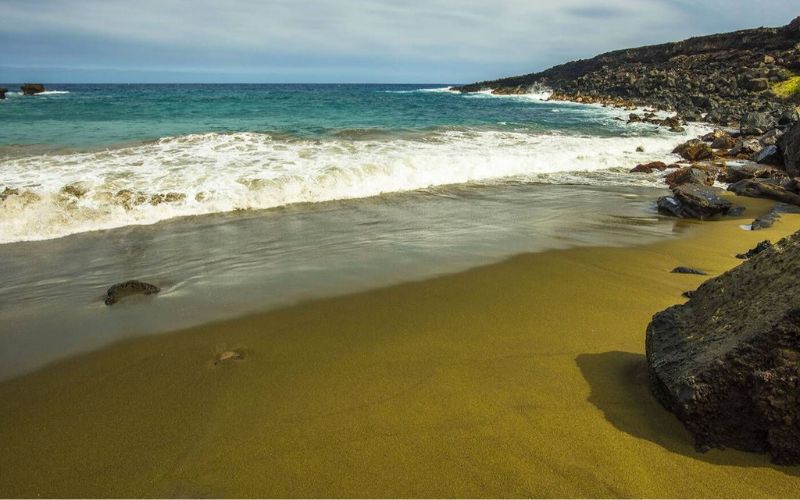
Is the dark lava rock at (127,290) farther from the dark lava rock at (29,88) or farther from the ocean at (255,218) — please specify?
the dark lava rock at (29,88)

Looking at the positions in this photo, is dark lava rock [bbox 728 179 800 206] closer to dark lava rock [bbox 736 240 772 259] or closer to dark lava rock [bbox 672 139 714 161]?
dark lava rock [bbox 736 240 772 259]

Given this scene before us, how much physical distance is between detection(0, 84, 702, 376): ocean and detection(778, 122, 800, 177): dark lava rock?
3174mm

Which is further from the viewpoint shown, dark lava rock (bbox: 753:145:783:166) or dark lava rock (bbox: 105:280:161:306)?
dark lava rock (bbox: 753:145:783:166)

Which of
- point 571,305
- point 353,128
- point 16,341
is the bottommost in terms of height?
point 16,341

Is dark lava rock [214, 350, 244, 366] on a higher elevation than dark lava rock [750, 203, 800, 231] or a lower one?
lower

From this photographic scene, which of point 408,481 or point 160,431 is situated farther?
point 160,431

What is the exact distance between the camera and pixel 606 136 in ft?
67.7

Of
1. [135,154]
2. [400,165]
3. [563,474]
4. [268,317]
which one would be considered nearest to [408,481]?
[563,474]

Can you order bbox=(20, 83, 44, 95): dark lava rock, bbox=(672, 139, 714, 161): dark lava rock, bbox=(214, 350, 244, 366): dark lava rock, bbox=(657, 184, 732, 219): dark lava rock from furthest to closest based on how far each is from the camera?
bbox=(20, 83, 44, 95): dark lava rock
bbox=(672, 139, 714, 161): dark lava rock
bbox=(657, 184, 732, 219): dark lava rock
bbox=(214, 350, 244, 366): dark lava rock

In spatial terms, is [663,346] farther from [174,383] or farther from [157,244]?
[157,244]

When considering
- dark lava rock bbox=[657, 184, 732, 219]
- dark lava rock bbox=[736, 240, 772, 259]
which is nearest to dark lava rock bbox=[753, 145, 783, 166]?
dark lava rock bbox=[657, 184, 732, 219]

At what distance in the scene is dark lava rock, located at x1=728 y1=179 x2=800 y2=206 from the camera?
948 cm

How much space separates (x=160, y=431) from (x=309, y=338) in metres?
1.38

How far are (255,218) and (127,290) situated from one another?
11.1 ft
